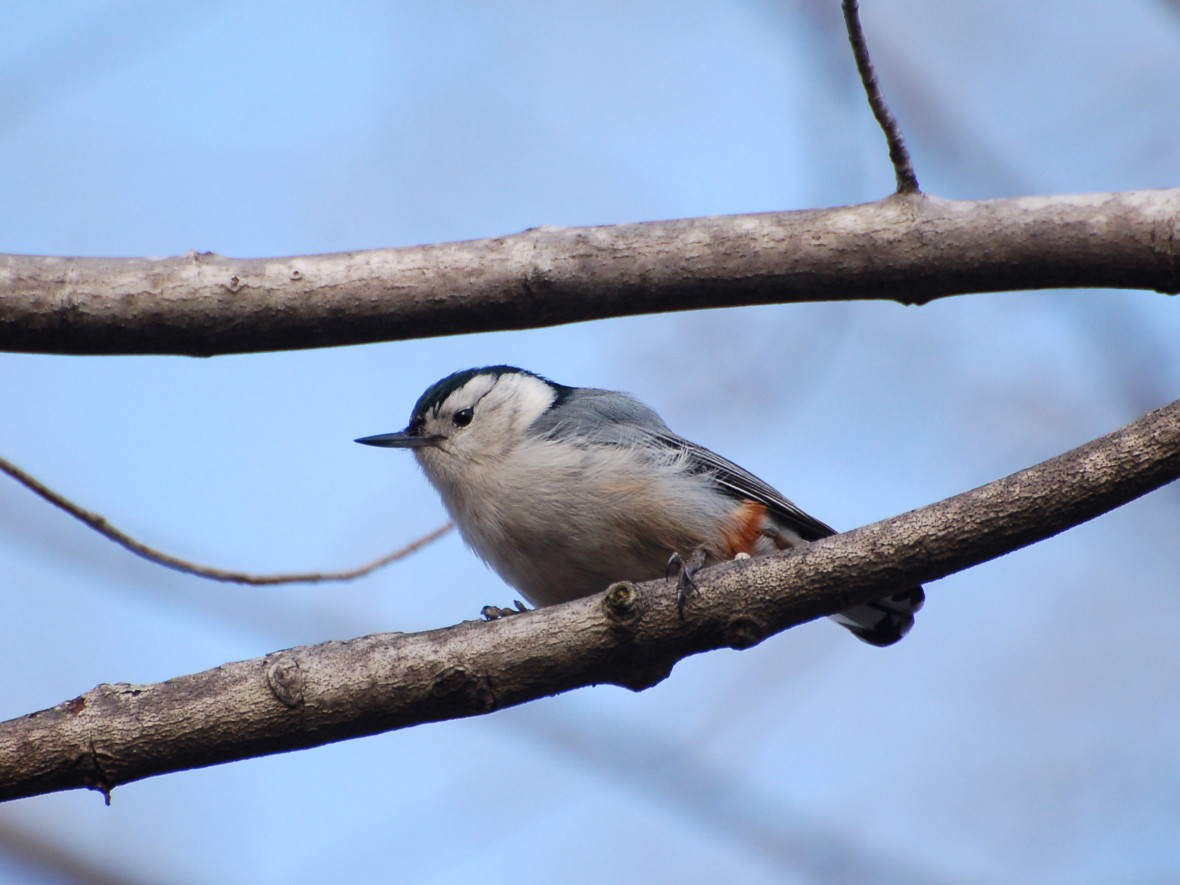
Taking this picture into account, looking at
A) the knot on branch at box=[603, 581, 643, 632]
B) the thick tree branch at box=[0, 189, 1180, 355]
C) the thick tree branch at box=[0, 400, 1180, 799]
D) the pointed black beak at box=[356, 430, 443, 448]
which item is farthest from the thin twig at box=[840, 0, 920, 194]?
the pointed black beak at box=[356, 430, 443, 448]

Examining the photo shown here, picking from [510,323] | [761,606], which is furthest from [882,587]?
[510,323]

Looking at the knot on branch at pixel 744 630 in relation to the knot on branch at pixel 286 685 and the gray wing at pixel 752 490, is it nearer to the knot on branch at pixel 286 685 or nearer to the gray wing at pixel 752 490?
the knot on branch at pixel 286 685

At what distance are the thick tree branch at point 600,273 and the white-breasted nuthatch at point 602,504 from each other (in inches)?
29.0

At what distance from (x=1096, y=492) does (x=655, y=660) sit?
861 millimetres

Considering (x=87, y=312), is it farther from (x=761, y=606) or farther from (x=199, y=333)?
(x=761, y=606)

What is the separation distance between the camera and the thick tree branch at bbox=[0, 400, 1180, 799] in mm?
1947

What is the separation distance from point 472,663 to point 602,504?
2.92ft

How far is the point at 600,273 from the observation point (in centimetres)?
220

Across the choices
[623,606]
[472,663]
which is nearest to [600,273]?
[623,606]

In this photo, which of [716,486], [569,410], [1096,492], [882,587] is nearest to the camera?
[1096,492]

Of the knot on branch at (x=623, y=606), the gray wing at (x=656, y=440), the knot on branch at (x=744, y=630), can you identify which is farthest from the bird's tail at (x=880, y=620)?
the knot on branch at (x=623, y=606)

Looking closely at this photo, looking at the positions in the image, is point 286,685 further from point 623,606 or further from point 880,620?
point 880,620

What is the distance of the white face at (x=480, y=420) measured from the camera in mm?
3338

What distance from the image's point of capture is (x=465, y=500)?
321 centimetres
